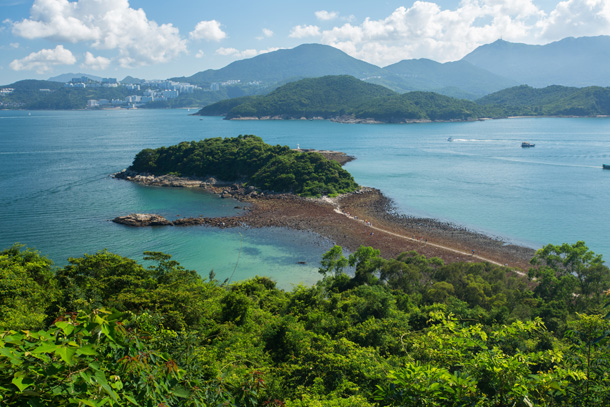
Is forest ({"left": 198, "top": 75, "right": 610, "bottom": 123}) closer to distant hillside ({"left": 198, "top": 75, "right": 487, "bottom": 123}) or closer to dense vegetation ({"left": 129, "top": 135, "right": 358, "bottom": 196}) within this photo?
distant hillside ({"left": 198, "top": 75, "right": 487, "bottom": 123})

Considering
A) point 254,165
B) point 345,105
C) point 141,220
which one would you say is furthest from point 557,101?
point 141,220

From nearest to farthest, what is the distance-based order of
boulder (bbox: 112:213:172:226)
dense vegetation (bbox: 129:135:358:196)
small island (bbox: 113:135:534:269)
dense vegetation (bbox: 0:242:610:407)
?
1. dense vegetation (bbox: 0:242:610:407)
2. small island (bbox: 113:135:534:269)
3. boulder (bbox: 112:213:172:226)
4. dense vegetation (bbox: 129:135:358:196)

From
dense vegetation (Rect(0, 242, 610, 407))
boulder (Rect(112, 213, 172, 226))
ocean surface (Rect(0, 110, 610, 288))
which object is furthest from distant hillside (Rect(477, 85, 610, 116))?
boulder (Rect(112, 213, 172, 226))

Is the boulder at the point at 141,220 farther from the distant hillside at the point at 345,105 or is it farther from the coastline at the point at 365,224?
the distant hillside at the point at 345,105

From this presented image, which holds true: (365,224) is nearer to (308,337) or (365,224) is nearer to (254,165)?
(254,165)

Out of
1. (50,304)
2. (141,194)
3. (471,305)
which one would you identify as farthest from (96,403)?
(141,194)

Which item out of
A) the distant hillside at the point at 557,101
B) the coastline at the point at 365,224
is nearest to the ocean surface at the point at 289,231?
the coastline at the point at 365,224
